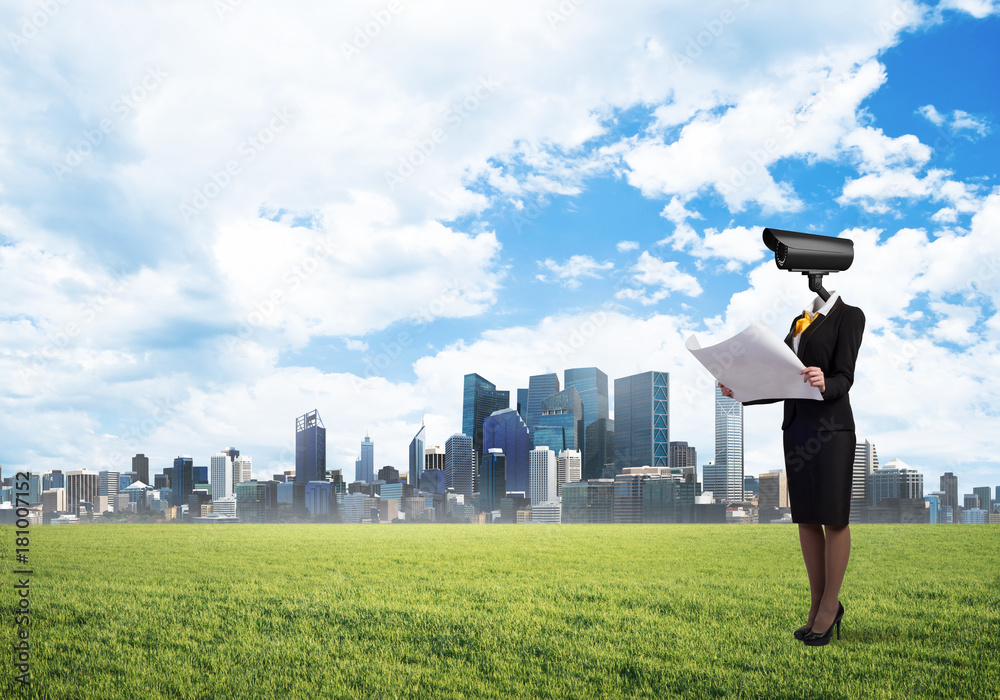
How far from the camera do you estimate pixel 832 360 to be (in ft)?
15.0

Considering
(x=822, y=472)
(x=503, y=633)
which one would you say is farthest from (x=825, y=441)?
(x=503, y=633)

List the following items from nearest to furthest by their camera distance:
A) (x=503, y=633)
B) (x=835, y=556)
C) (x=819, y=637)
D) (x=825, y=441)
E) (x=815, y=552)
Answer: 1. (x=825, y=441)
2. (x=835, y=556)
3. (x=815, y=552)
4. (x=819, y=637)
5. (x=503, y=633)

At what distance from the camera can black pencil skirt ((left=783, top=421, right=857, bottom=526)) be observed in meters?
4.48

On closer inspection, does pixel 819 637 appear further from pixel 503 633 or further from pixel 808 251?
pixel 808 251

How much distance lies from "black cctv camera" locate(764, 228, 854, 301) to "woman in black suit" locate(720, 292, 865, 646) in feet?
0.62

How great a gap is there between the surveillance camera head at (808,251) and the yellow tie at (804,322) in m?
0.32

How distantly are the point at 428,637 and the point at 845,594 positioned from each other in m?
4.98

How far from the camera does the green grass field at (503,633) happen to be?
450 cm

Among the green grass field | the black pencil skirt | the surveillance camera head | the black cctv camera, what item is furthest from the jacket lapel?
the green grass field

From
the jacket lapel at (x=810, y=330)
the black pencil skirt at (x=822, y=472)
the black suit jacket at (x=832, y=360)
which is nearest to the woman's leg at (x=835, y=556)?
the black pencil skirt at (x=822, y=472)

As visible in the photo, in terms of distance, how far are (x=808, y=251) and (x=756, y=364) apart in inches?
43.2

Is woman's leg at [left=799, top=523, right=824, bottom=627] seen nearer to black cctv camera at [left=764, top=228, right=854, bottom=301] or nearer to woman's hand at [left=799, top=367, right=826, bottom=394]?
woman's hand at [left=799, top=367, right=826, bottom=394]

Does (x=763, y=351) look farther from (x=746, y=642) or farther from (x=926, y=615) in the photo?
(x=926, y=615)

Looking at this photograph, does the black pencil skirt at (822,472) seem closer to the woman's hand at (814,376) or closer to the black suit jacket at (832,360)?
the black suit jacket at (832,360)
